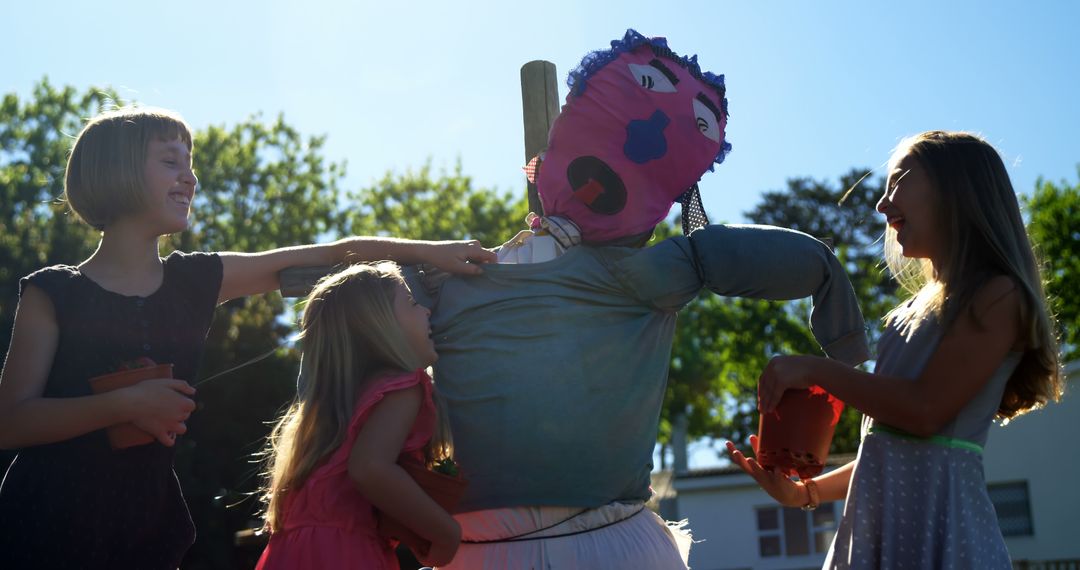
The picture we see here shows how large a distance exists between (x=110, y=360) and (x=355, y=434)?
0.63 m

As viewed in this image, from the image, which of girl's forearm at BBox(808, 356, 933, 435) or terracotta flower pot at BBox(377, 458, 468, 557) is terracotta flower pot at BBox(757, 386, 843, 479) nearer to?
girl's forearm at BBox(808, 356, 933, 435)

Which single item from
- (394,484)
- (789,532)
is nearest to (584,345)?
(394,484)

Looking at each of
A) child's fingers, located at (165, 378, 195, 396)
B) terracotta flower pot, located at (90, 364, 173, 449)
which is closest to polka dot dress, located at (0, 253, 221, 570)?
terracotta flower pot, located at (90, 364, 173, 449)

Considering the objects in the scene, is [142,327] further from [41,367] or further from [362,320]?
[362,320]

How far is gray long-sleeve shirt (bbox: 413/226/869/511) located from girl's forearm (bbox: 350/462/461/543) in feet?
1.30

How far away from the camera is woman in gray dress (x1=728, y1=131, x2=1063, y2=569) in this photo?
289 centimetres

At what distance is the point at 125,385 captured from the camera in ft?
9.16

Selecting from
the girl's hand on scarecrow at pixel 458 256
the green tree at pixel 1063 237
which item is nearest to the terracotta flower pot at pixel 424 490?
the girl's hand on scarecrow at pixel 458 256

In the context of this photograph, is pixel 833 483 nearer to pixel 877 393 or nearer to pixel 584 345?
pixel 877 393

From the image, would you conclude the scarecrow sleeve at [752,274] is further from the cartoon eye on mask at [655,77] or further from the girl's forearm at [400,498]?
the girl's forearm at [400,498]

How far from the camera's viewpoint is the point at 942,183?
3.10m

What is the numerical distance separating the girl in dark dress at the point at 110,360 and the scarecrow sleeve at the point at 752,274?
1.17m

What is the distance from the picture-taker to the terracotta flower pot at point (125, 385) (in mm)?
2787

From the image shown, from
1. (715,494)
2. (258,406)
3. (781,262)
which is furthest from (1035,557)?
(781,262)
